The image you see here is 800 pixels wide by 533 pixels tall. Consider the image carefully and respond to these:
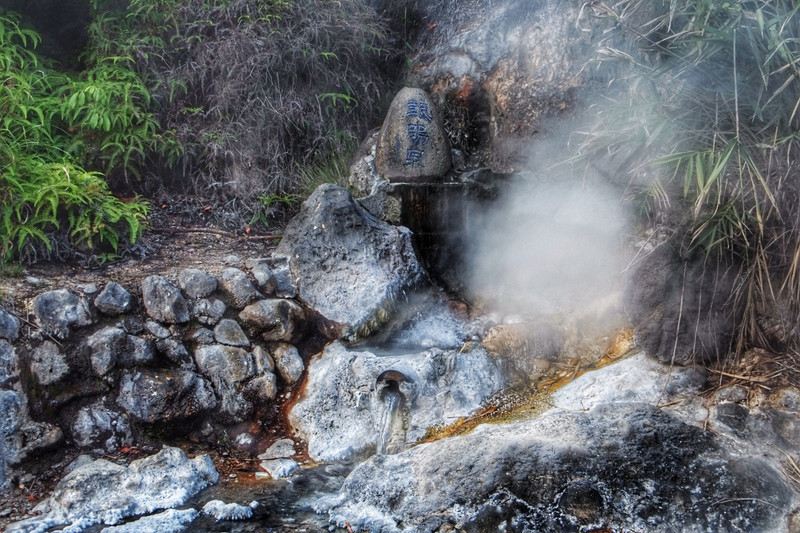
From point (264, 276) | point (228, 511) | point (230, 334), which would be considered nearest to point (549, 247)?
point (264, 276)

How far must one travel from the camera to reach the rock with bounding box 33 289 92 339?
3.89 meters

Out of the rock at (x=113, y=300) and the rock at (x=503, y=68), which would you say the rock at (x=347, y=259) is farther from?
the rock at (x=503, y=68)

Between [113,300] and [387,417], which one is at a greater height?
[113,300]

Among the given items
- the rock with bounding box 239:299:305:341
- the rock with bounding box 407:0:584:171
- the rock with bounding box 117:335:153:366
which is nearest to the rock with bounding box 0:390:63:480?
the rock with bounding box 117:335:153:366

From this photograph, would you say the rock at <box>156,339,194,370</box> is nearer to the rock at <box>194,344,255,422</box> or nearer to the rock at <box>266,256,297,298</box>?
the rock at <box>194,344,255,422</box>

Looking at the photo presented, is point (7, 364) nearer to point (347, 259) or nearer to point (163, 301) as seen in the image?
point (163, 301)

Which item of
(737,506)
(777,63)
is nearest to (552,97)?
(777,63)

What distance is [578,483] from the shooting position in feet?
10.4

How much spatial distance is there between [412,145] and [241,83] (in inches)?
61.6

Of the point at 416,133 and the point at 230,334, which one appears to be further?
the point at 416,133

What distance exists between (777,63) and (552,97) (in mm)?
2197

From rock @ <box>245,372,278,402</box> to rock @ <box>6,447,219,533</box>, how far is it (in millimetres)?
604

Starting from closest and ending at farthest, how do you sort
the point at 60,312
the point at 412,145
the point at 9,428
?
1. the point at 9,428
2. the point at 60,312
3. the point at 412,145

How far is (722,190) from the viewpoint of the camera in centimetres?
364
